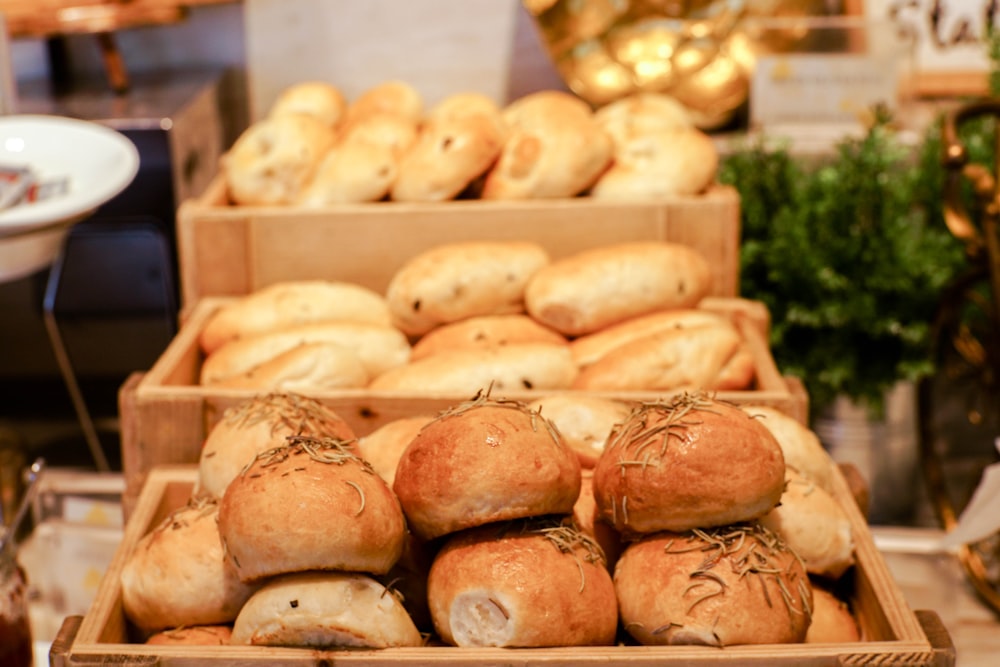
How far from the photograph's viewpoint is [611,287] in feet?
4.93

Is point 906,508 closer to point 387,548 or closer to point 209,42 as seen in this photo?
point 387,548

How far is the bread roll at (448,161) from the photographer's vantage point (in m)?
1.72

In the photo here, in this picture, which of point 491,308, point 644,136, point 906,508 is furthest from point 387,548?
point 906,508

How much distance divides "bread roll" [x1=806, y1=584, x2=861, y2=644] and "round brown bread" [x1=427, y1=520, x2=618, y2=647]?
0.24 meters

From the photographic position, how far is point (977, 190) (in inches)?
65.2

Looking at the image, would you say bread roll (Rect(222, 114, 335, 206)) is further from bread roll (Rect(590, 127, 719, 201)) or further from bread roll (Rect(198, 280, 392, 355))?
bread roll (Rect(590, 127, 719, 201))

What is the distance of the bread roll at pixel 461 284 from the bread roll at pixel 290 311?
0.17 feet

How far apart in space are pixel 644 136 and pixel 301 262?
0.62 meters

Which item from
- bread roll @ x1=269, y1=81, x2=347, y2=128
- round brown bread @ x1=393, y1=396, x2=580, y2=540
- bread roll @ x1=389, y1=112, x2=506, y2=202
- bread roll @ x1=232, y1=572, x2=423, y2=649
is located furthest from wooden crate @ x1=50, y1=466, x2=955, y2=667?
bread roll @ x1=269, y1=81, x2=347, y2=128

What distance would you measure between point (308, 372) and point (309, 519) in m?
0.50

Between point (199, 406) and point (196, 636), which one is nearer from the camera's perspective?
point (196, 636)

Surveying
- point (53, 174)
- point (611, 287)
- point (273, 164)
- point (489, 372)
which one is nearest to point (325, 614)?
point (489, 372)

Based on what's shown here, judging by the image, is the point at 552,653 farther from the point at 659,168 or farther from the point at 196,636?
the point at 659,168

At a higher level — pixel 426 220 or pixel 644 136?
pixel 644 136
